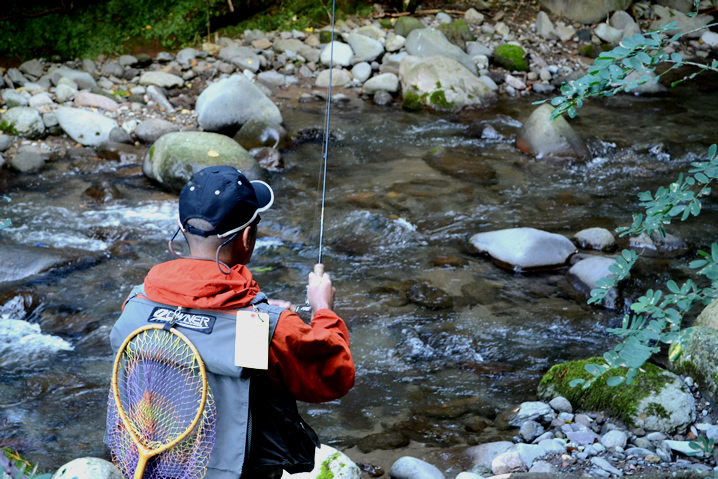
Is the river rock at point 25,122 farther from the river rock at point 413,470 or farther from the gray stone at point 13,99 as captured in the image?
the river rock at point 413,470

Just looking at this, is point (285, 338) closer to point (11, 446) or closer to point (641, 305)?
point (641, 305)

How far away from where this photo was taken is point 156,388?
1.88m

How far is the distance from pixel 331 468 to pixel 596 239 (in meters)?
4.23

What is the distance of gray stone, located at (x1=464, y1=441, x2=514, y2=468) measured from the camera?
3.66 m

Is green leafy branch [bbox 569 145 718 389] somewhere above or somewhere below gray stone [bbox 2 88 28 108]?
above

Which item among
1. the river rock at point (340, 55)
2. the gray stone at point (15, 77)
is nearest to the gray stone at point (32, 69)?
the gray stone at point (15, 77)

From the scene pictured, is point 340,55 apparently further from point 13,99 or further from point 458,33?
point 13,99

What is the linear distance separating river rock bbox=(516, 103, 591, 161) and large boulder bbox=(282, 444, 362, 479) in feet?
21.3

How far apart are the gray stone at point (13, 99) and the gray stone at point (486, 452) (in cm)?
805

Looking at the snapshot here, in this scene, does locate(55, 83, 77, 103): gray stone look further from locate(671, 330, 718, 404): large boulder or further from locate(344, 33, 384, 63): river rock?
locate(671, 330, 718, 404): large boulder

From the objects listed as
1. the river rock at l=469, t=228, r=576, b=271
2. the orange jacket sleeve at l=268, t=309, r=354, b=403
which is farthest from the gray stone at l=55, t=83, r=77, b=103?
the orange jacket sleeve at l=268, t=309, r=354, b=403

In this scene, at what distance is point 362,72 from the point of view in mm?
11961

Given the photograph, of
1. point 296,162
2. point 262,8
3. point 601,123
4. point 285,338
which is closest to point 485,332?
point 285,338

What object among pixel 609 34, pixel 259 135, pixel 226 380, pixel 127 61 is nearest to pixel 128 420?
pixel 226 380
